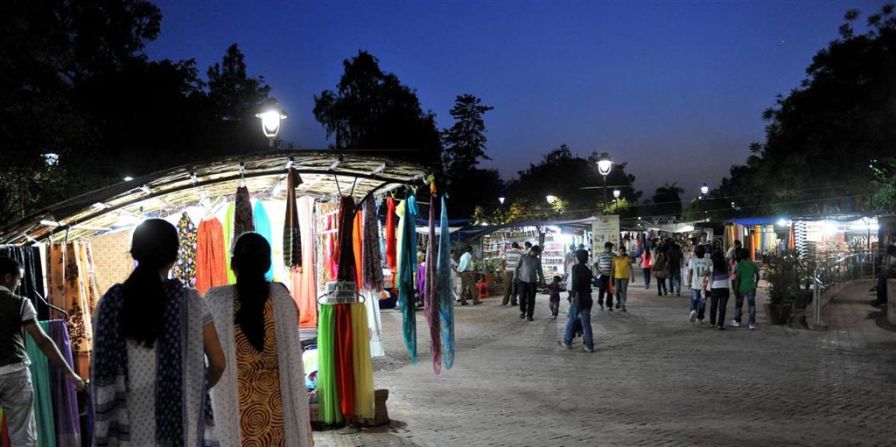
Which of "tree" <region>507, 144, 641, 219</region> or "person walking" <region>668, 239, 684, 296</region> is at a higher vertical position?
"tree" <region>507, 144, 641, 219</region>

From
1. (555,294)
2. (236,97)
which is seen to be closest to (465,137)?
(236,97)

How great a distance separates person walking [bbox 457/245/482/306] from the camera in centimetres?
2123

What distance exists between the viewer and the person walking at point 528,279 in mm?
16812

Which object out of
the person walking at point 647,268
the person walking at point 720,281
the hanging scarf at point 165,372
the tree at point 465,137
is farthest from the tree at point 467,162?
the hanging scarf at point 165,372

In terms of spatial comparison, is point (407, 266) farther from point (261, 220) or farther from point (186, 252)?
point (186, 252)

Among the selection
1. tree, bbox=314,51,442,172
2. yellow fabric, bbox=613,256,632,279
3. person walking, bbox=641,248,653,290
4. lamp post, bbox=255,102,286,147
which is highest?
tree, bbox=314,51,442,172

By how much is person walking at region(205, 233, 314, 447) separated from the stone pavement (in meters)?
2.44

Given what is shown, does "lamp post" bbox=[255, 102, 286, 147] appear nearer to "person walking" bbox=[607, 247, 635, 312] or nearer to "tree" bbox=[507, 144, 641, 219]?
"person walking" bbox=[607, 247, 635, 312]

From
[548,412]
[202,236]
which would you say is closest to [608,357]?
[548,412]

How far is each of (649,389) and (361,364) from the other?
3.94 meters

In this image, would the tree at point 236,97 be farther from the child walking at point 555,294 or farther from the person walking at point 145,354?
the person walking at point 145,354

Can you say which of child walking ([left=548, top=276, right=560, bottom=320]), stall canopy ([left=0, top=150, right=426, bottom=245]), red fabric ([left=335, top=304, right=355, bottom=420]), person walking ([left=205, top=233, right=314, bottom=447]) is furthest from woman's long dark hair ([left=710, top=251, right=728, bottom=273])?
person walking ([left=205, top=233, right=314, bottom=447])

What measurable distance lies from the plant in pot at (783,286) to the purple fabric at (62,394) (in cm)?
1354

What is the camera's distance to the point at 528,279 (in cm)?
1677
